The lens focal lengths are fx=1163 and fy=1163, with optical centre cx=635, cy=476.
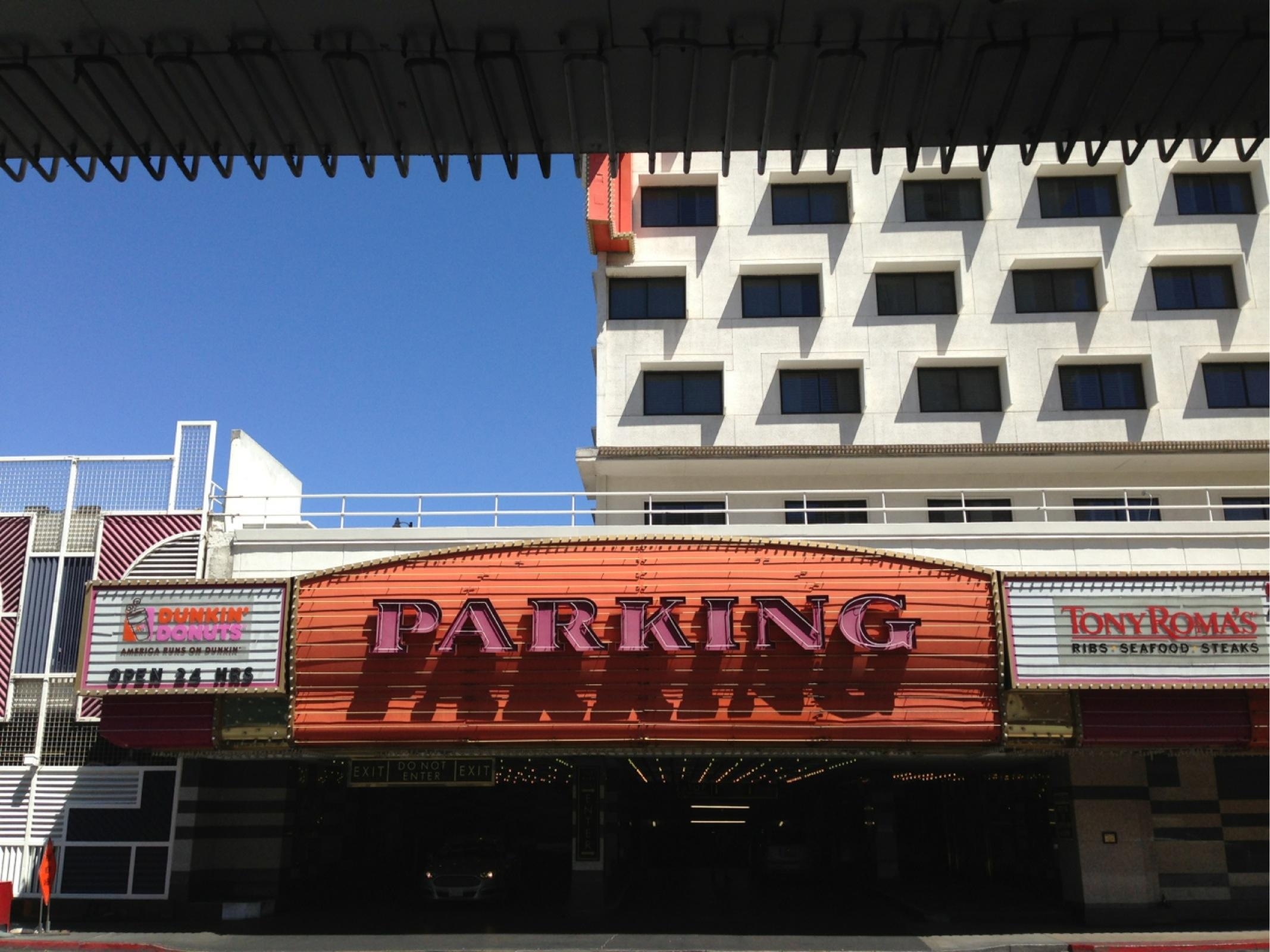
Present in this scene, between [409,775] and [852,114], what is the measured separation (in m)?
20.5

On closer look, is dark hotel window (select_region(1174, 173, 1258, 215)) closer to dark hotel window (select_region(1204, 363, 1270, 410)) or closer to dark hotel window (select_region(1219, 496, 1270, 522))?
dark hotel window (select_region(1204, 363, 1270, 410))

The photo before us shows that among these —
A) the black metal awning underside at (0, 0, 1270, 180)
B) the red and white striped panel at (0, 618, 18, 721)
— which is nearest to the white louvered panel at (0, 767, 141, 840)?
the red and white striped panel at (0, 618, 18, 721)

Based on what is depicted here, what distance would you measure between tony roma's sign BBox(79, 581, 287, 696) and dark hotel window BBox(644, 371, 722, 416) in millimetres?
14678

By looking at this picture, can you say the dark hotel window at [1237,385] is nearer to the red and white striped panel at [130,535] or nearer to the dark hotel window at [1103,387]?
the dark hotel window at [1103,387]

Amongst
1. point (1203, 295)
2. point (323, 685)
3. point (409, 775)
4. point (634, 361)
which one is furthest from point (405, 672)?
point (1203, 295)

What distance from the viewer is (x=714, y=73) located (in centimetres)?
628

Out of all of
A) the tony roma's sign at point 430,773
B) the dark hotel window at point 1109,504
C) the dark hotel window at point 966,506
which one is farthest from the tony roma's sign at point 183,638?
the dark hotel window at point 1109,504

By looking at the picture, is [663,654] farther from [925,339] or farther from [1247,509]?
[1247,509]

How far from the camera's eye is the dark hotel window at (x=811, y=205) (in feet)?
117

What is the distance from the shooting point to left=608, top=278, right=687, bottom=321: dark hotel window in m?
35.1

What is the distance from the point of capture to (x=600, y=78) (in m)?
6.29

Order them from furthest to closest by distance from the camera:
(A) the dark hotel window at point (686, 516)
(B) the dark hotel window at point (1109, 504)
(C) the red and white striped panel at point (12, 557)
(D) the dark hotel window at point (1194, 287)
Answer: (D) the dark hotel window at point (1194, 287)
(A) the dark hotel window at point (686, 516)
(B) the dark hotel window at point (1109, 504)
(C) the red and white striped panel at point (12, 557)

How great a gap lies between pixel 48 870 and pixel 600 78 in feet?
74.9

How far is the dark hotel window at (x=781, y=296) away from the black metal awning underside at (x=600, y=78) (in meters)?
28.1
